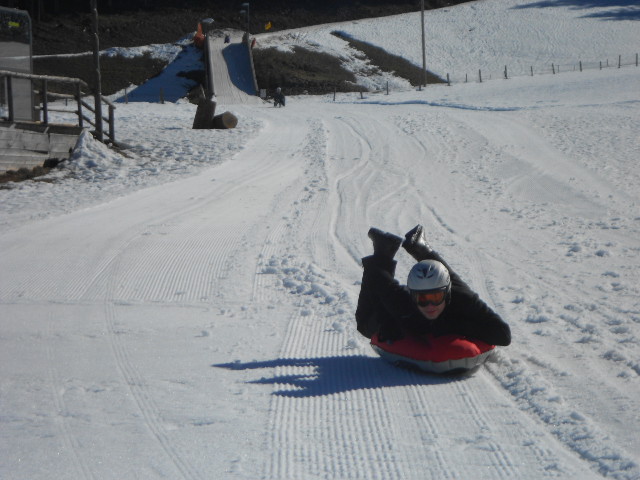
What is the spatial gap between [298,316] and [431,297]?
71.6 inches

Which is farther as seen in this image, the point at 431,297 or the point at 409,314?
the point at 409,314

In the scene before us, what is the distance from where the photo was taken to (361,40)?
68250mm

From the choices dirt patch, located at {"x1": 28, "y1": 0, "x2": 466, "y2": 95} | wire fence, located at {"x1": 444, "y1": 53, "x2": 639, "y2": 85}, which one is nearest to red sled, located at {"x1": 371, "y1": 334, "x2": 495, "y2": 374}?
dirt patch, located at {"x1": 28, "y1": 0, "x2": 466, "y2": 95}

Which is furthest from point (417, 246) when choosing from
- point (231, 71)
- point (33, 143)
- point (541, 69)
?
point (541, 69)

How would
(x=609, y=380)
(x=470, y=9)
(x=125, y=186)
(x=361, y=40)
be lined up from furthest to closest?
(x=470, y=9) < (x=361, y=40) < (x=125, y=186) < (x=609, y=380)

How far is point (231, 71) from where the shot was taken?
175 ft

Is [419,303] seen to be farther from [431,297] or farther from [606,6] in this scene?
[606,6]

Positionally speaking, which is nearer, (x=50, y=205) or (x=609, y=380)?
(x=609, y=380)

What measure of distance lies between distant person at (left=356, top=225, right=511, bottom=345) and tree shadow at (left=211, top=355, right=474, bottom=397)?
0.73 ft

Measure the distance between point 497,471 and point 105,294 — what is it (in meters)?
4.47

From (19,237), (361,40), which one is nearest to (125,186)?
(19,237)

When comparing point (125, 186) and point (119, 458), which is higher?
point (125, 186)

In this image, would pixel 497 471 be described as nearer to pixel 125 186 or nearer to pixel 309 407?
pixel 309 407

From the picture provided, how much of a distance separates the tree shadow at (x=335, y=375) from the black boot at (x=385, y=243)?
73 cm
